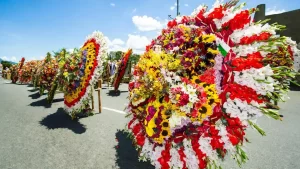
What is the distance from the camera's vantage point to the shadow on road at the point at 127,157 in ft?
14.1

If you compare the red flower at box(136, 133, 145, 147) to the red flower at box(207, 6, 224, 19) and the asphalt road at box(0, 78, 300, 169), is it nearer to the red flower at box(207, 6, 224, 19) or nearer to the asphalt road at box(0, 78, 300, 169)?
the asphalt road at box(0, 78, 300, 169)

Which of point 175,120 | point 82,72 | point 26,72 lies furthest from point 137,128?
point 26,72

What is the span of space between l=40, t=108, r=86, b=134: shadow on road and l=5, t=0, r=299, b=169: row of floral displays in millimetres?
3502

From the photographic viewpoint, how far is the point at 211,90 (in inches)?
124

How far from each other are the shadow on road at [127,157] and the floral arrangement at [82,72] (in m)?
2.25

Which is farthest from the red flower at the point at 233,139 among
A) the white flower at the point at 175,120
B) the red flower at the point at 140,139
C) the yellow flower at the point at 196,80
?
the red flower at the point at 140,139

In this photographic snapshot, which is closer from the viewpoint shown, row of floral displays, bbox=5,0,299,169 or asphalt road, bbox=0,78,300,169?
row of floral displays, bbox=5,0,299,169

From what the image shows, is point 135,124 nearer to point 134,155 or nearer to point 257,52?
point 134,155

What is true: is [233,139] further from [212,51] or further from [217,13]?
[217,13]

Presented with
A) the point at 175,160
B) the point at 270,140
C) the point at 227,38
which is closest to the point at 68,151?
the point at 175,160

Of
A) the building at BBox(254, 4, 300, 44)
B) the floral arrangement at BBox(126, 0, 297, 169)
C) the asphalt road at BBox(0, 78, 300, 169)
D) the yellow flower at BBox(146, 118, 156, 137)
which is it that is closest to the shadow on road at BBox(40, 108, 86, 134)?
the asphalt road at BBox(0, 78, 300, 169)

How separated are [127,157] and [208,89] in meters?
2.57

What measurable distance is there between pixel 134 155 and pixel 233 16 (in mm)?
3471

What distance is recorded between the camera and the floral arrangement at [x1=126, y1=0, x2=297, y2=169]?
3.07m
